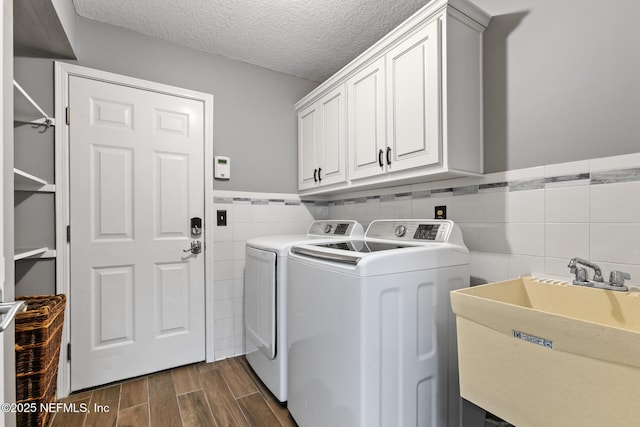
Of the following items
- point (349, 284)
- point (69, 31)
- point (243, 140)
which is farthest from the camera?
point (243, 140)

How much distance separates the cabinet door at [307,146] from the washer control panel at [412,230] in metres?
0.78

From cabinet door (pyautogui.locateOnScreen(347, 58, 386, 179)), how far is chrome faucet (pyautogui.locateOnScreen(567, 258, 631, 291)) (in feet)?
3.38

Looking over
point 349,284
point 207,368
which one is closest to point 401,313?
point 349,284

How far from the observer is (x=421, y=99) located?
151 cm

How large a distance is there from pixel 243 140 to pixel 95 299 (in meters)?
1.58

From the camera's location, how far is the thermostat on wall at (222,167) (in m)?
2.33

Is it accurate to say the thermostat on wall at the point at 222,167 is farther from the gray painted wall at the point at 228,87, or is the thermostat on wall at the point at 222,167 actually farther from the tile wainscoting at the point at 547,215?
the tile wainscoting at the point at 547,215

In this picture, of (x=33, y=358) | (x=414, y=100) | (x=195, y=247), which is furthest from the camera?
(x=195, y=247)

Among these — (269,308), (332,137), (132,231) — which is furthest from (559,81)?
(132,231)

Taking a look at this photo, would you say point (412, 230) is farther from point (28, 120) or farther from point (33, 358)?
point (28, 120)

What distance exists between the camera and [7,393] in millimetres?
792

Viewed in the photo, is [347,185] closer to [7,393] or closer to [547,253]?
[547,253]

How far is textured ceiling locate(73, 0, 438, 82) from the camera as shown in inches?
71.4

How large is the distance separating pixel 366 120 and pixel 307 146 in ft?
2.60
